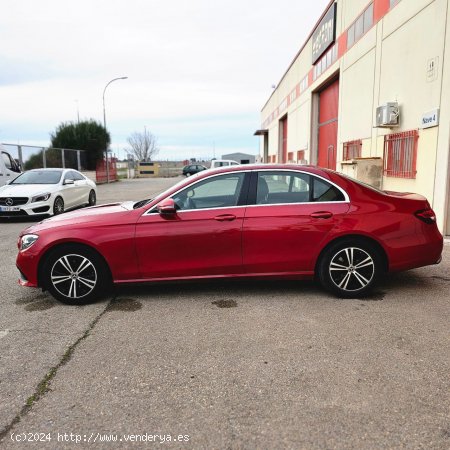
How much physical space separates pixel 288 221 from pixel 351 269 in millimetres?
889

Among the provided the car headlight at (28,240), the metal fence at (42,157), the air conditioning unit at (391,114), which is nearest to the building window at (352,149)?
the air conditioning unit at (391,114)

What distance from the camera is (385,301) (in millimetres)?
4633

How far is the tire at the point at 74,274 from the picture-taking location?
457cm

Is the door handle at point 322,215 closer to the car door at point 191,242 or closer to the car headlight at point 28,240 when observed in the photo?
the car door at point 191,242

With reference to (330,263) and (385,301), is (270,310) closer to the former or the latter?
(330,263)

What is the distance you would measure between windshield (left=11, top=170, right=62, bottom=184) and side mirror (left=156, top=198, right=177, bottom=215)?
8.84 meters

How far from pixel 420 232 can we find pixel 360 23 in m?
10.1

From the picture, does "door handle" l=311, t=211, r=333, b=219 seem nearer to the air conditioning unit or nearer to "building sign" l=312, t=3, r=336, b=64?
the air conditioning unit

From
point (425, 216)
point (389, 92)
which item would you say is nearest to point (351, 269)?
point (425, 216)

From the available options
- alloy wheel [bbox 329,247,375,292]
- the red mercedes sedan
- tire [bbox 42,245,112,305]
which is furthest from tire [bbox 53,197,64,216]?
alloy wheel [bbox 329,247,375,292]

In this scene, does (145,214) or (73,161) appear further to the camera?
(73,161)

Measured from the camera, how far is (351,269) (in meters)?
4.66

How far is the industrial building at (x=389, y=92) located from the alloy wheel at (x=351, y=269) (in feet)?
12.9

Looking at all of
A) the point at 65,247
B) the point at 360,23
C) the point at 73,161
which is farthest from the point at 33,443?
the point at 73,161
